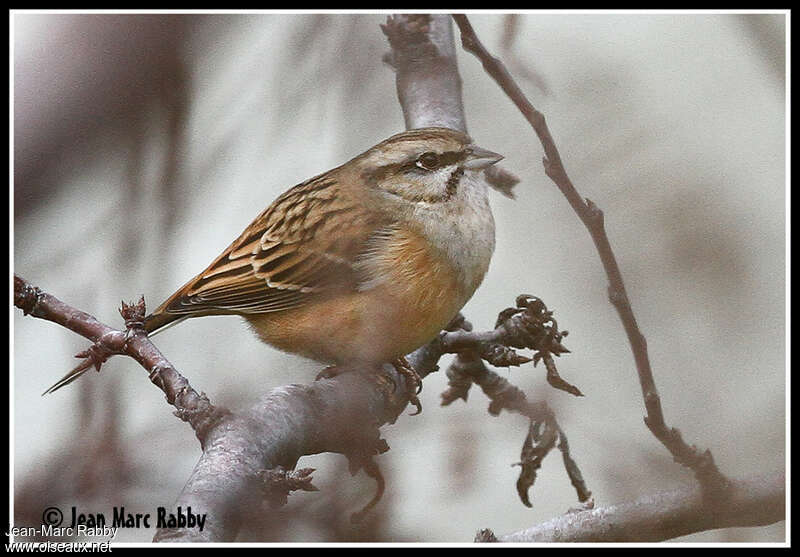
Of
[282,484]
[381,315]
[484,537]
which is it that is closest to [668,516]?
[484,537]

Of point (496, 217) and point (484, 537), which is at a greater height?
point (496, 217)

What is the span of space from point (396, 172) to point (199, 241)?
2.23 ft

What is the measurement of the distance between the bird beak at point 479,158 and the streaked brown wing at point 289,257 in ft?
1.20

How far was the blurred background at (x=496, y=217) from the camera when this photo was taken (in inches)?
67.4

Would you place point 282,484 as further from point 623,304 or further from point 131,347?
point 623,304

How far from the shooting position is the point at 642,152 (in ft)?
8.13

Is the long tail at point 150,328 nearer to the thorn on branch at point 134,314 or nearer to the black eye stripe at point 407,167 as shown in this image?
the thorn on branch at point 134,314

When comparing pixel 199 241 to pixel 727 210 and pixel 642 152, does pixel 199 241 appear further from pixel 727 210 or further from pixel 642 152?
pixel 727 210

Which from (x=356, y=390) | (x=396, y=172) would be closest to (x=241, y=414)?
(x=356, y=390)

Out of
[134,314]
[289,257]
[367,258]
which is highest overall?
[289,257]

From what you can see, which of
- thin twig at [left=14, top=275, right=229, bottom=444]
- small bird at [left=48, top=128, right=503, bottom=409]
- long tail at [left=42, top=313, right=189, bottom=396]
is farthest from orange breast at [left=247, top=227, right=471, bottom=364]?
thin twig at [left=14, top=275, right=229, bottom=444]

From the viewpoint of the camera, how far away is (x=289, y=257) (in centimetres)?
274

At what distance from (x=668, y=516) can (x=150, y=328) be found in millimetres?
1541

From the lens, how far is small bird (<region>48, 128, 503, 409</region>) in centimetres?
256
